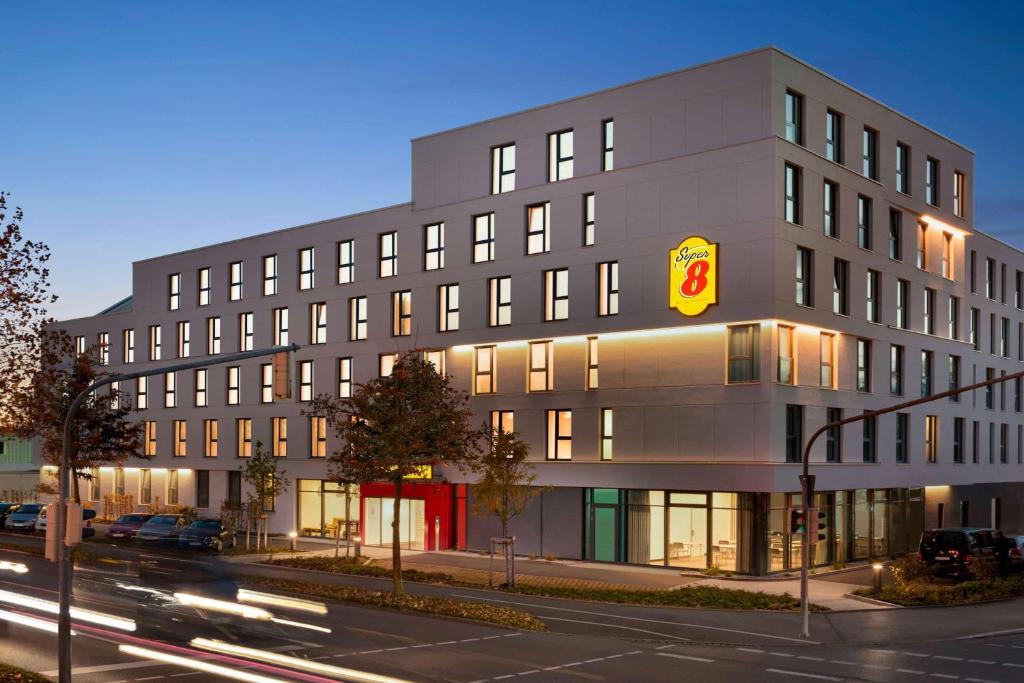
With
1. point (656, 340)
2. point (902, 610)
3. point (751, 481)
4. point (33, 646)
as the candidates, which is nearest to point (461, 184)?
point (656, 340)

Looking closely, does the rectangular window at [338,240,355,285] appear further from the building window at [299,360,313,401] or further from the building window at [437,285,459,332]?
the building window at [437,285,459,332]

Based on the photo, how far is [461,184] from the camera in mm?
52844

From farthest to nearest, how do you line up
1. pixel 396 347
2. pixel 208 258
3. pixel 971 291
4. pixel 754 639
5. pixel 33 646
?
pixel 208 258 → pixel 971 291 → pixel 396 347 → pixel 754 639 → pixel 33 646

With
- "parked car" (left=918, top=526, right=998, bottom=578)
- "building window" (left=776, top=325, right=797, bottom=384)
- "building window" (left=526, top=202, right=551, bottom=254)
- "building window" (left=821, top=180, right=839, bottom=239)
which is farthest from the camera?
"building window" (left=526, top=202, right=551, bottom=254)

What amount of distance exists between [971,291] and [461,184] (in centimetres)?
2928

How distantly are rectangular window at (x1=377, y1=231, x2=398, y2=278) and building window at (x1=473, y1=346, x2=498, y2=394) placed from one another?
23.6ft

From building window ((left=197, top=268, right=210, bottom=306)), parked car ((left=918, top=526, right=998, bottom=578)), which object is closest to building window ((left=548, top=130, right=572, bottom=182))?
parked car ((left=918, top=526, right=998, bottom=578))

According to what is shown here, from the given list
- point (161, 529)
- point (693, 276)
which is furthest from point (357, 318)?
point (693, 276)

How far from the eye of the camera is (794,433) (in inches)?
1715

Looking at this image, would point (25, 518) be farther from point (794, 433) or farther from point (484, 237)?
point (794, 433)

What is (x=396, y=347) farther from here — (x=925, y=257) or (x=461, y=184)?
(x=925, y=257)

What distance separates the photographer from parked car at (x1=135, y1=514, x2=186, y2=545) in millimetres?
52125

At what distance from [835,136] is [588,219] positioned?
11111mm

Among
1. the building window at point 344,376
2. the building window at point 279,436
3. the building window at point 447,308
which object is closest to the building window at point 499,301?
the building window at point 447,308
